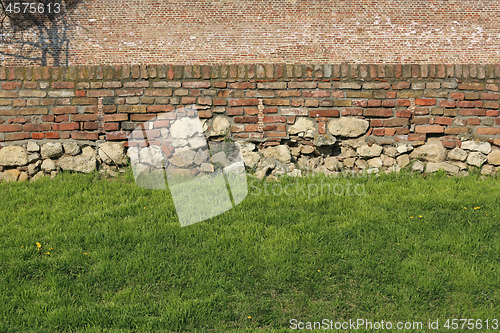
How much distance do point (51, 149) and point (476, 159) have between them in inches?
199

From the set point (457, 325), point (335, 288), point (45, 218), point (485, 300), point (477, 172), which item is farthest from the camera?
point (477, 172)

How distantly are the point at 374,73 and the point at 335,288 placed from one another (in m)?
2.84

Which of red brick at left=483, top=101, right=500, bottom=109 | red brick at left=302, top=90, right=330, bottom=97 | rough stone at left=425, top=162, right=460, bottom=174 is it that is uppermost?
red brick at left=302, top=90, right=330, bottom=97

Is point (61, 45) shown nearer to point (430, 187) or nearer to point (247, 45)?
point (247, 45)

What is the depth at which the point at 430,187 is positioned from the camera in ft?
12.6

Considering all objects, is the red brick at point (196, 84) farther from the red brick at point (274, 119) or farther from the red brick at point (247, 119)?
the red brick at point (274, 119)

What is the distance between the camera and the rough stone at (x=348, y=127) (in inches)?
169

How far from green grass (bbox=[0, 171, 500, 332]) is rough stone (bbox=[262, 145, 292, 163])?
61cm

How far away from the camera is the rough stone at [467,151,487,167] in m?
4.26

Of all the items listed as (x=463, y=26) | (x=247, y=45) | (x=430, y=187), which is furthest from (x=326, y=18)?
Answer: (x=430, y=187)

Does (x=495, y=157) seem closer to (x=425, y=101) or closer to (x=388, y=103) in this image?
(x=425, y=101)

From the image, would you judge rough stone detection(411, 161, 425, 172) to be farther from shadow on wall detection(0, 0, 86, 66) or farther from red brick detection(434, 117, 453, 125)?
shadow on wall detection(0, 0, 86, 66)

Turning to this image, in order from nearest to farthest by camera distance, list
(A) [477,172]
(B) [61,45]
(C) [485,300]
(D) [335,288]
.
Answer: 1. (C) [485,300]
2. (D) [335,288]
3. (A) [477,172]
4. (B) [61,45]

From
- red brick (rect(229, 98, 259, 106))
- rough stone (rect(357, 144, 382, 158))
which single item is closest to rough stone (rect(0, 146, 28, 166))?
red brick (rect(229, 98, 259, 106))
